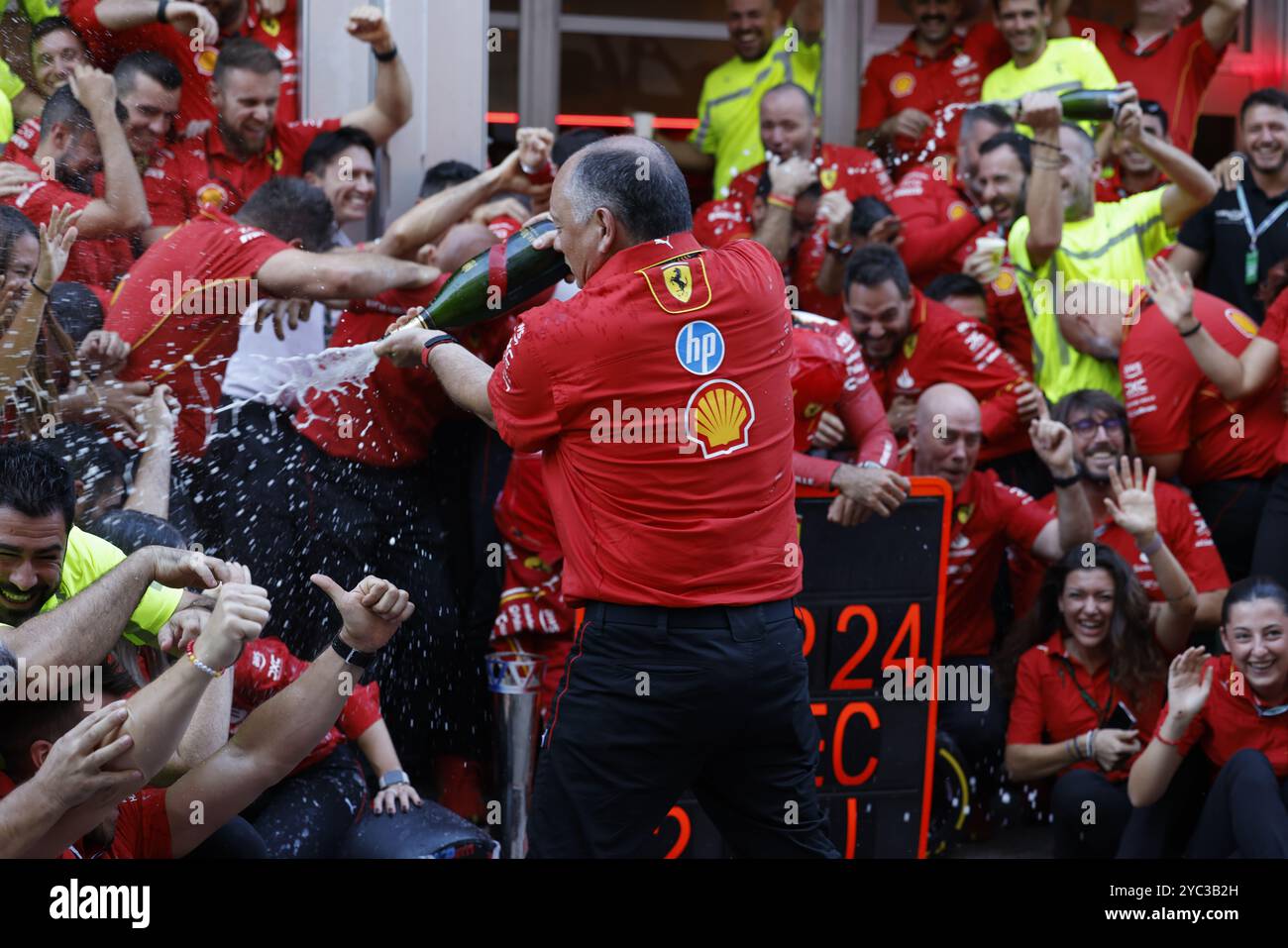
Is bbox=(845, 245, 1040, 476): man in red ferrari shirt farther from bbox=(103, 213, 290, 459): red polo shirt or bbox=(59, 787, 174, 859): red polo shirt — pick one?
bbox=(59, 787, 174, 859): red polo shirt

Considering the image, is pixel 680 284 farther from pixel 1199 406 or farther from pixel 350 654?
pixel 1199 406

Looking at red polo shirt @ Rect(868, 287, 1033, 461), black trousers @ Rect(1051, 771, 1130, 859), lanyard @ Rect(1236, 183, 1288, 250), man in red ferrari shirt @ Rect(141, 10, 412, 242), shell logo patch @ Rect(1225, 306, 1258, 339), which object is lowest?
black trousers @ Rect(1051, 771, 1130, 859)

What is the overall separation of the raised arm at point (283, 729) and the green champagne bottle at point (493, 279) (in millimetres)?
913

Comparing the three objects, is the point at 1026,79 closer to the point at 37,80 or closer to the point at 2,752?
the point at 37,80

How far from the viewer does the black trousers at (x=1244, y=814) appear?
4293 millimetres

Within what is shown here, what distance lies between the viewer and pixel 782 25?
773cm

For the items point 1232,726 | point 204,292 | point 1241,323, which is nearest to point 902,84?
point 1241,323

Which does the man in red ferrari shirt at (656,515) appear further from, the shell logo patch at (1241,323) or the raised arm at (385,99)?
the shell logo patch at (1241,323)

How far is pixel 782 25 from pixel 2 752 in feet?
18.2

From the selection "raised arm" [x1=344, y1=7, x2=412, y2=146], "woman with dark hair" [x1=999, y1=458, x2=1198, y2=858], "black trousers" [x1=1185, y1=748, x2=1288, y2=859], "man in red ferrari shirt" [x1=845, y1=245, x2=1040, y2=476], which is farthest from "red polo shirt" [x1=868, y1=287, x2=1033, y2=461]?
"raised arm" [x1=344, y1=7, x2=412, y2=146]

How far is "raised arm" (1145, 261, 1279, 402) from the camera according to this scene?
17.3 ft

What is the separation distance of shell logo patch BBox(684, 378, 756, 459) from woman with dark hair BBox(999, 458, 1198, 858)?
1833 mm

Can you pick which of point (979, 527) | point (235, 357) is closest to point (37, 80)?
point (235, 357)

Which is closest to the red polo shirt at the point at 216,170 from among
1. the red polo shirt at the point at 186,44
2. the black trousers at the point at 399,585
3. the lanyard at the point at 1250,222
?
the red polo shirt at the point at 186,44
